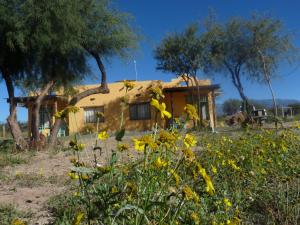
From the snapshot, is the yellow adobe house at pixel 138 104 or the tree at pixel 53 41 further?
the yellow adobe house at pixel 138 104

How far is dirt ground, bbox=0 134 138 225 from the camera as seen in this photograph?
4551 millimetres

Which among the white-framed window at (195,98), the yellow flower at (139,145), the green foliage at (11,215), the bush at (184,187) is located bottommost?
the green foliage at (11,215)

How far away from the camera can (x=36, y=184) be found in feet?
20.8

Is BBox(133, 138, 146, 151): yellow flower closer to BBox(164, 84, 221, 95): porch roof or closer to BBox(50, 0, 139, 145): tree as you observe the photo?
BBox(50, 0, 139, 145): tree

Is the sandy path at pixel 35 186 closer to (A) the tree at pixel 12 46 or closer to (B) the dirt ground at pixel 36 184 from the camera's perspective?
(B) the dirt ground at pixel 36 184

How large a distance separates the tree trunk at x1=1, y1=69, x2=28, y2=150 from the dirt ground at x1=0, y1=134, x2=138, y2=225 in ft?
10.3

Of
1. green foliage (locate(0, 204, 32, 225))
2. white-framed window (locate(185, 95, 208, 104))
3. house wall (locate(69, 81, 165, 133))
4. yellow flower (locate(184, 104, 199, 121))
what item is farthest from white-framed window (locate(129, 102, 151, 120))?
yellow flower (locate(184, 104, 199, 121))

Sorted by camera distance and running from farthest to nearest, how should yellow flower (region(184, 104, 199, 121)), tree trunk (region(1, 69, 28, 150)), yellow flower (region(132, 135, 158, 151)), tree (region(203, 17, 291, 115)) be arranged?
tree (region(203, 17, 291, 115)) < tree trunk (region(1, 69, 28, 150)) < yellow flower (region(184, 104, 199, 121)) < yellow flower (region(132, 135, 158, 151))

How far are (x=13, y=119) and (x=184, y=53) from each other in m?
16.3

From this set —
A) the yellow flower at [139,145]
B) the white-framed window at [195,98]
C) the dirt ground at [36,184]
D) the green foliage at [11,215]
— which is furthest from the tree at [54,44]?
the white-framed window at [195,98]

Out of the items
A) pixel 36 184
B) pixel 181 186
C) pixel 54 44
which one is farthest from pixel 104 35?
pixel 181 186

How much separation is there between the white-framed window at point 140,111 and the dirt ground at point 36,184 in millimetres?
18397

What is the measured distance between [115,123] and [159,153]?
2545 cm

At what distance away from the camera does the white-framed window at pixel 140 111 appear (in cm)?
2808
